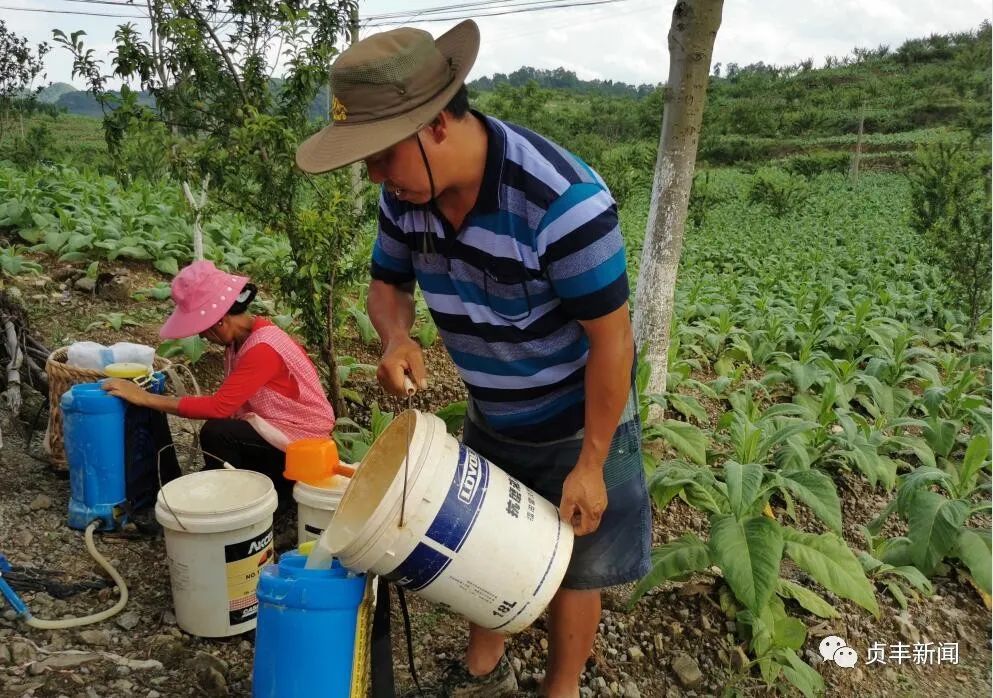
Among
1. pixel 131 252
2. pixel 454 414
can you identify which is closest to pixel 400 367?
pixel 454 414

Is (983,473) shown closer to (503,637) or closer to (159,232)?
(503,637)

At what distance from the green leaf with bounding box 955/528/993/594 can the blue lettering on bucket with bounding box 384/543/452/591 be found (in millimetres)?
2333

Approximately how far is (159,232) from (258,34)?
3.12m

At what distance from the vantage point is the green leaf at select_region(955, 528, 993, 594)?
3.01 meters

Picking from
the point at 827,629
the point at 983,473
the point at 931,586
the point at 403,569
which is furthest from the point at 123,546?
the point at 983,473

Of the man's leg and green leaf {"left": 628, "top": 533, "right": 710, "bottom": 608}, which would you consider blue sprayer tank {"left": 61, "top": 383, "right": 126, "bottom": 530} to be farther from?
green leaf {"left": 628, "top": 533, "right": 710, "bottom": 608}

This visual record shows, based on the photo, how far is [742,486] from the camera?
301 centimetres

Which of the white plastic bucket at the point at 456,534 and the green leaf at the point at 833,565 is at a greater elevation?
the white plastic bucket at the point at 456,534

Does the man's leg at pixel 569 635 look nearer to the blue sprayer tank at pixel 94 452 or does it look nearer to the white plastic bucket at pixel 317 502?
the white plastic bucket at pixel 317 502

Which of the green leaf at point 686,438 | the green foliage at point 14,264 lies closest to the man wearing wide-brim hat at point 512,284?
the green leaf at point 686,438

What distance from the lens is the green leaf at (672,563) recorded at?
2.86 m

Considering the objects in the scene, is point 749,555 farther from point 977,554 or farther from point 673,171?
point 673,171

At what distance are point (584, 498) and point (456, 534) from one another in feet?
1.16

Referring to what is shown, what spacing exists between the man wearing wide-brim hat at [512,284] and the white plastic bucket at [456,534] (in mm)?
78
